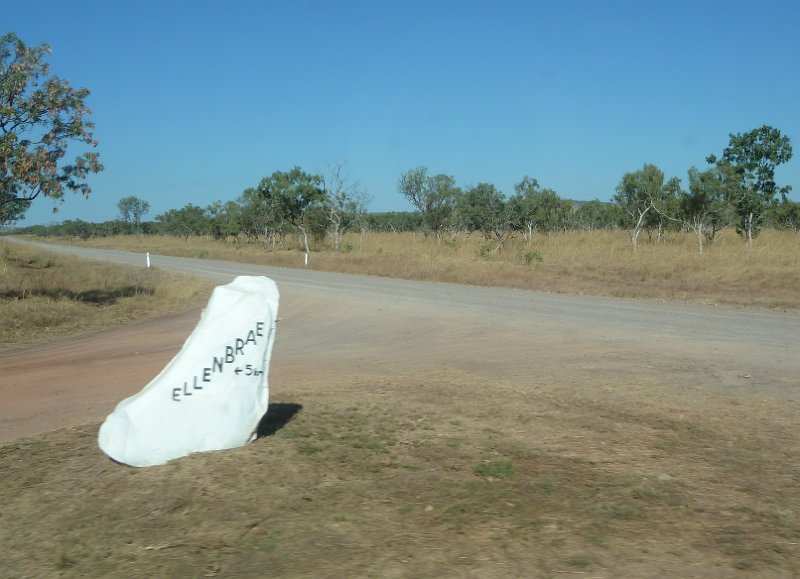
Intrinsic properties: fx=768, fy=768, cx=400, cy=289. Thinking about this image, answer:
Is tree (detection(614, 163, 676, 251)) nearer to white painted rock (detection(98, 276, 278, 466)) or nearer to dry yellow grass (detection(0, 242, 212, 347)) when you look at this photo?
dry yellow grass (detection(0, 242, 212, 347))

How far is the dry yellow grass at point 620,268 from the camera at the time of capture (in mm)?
20156

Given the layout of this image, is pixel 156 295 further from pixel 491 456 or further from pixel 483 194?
pixel 483 194

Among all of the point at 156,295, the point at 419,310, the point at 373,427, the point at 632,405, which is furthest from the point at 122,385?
the point at 156,295

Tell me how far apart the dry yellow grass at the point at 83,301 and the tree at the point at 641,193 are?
2230cm

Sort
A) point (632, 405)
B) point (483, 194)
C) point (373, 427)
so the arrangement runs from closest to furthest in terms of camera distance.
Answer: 1. point (373, 427)
2. point (632, 405)
3. point (483, 194)

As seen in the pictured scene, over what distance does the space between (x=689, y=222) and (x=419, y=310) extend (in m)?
21.2

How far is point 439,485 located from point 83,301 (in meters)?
16.2

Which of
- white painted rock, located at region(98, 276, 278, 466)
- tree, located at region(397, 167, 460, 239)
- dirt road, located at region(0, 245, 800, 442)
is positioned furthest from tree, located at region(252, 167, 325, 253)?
white painted rock, located at region(98, 276, 278, 466)

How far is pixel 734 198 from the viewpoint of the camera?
100 ft

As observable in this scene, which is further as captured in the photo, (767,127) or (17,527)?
(767,127)

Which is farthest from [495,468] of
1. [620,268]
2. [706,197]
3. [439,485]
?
[706,197]

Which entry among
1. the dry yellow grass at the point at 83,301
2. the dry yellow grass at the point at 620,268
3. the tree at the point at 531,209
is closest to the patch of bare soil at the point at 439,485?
the dry yellow grass at the point at 83,301

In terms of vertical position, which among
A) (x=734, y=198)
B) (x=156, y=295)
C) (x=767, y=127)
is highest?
(x=767, y=127)

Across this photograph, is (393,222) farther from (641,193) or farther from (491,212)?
(641,193)
